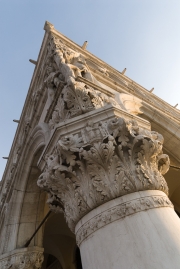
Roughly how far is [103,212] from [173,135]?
4.32m

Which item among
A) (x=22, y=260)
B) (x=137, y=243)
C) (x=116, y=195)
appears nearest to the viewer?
(x=137, y=243)

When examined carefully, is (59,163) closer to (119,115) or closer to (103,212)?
(103,212)

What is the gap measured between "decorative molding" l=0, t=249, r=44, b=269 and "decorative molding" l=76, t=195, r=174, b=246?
274 cm

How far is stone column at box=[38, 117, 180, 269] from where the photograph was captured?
220 cm

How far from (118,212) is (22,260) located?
3256mm

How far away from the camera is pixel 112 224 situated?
2385 mm

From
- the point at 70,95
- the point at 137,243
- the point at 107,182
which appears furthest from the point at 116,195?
the point at 70,95

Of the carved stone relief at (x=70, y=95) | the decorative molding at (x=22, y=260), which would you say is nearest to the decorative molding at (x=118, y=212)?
the carved stone relief at (x=70, y=95)

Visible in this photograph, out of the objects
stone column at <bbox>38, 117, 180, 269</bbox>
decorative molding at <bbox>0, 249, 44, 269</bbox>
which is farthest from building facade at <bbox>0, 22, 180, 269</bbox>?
decorative molding at <bbox>0, 249, 44, 269</bbox>

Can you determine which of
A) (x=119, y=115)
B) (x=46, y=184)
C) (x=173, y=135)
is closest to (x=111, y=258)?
(x=46, y=184)

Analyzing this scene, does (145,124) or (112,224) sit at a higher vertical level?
(145,124)

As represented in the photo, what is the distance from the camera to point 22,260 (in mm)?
4695

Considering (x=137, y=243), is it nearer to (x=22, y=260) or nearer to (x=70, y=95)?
(x=70, y=95)

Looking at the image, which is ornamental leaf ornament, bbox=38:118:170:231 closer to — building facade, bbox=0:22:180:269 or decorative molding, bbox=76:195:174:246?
building facade, bbox=0:22:180:269
